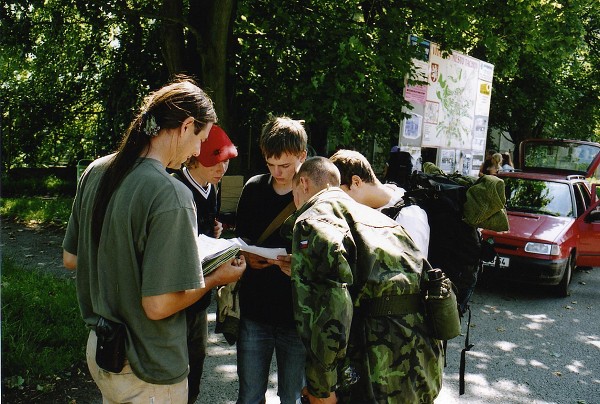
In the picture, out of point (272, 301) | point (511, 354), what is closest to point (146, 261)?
point (272, 301)

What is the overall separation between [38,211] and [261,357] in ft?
35.1

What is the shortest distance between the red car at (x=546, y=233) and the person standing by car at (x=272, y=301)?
4.91 meters

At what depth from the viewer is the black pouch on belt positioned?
194 centimetres

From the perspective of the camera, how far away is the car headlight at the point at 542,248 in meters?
7.78

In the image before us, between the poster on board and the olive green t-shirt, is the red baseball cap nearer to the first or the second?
the olive green t-shirt

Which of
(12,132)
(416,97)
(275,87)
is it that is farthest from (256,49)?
(12,132)

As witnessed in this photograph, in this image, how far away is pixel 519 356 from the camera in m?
5.75

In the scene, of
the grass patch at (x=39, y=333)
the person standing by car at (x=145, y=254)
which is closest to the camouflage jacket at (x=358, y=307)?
the person standing by car at (x=145, y=254)

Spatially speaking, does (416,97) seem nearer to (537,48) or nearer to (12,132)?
(537,48)

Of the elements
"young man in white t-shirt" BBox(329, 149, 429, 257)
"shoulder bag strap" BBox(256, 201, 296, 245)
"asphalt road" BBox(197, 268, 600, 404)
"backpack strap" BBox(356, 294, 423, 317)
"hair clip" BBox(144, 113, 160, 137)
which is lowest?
"asphalt road" BBox(197, 268, 600, 404)

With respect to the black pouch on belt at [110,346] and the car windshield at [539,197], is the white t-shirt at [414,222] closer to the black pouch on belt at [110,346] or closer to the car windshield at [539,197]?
the black pouch on belt at [110,346]

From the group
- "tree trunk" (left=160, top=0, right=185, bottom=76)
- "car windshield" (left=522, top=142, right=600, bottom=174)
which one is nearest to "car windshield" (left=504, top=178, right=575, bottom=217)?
"car windshield" (left=522, top=142, right=600, bottom=174)

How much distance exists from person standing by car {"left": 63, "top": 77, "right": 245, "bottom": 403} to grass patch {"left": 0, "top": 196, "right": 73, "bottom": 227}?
1010 centimetres

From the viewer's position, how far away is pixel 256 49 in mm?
9867
